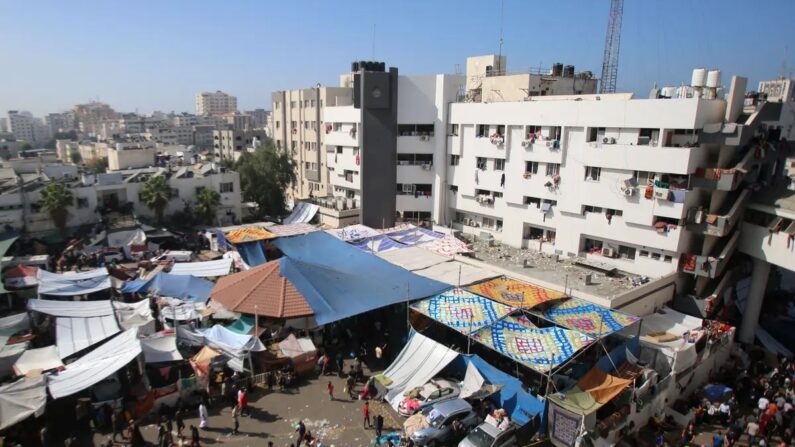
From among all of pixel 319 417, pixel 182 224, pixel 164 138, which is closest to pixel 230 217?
pixel 182 224

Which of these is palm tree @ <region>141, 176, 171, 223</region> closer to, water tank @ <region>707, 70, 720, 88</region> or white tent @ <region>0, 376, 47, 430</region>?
white tent @ <region>0, 376, 47, 430</region>

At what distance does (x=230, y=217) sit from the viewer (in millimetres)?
39656

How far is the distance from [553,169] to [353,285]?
12547mm

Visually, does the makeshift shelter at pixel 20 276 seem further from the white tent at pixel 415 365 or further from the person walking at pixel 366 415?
the white tent at pixel 415 365

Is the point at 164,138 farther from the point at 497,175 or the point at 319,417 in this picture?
the point at 319,417

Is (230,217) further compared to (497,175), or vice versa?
(230,217)

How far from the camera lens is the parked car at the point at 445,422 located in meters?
13.7

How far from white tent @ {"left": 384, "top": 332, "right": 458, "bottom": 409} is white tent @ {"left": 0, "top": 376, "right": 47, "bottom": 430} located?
1007 centimetres

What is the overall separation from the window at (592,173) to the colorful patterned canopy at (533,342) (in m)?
10.1

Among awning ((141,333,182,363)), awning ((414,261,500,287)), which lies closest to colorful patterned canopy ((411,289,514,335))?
awning ((414,261,500,287))

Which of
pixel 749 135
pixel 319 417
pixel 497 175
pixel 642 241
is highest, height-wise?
pixel 749 135

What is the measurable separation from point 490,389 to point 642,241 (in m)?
11.8

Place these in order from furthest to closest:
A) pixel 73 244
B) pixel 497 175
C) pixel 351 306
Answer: pixel 73 244, pixel 497 175, pixel 351 306

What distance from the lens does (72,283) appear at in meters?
22.6
